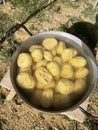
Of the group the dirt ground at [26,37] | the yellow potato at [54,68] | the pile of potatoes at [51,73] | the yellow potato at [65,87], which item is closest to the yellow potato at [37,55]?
the pile of potatoes at [51,73]

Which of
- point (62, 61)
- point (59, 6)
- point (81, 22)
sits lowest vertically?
point (81, 22)

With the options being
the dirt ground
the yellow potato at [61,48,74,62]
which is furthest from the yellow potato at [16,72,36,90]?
the dirt ground

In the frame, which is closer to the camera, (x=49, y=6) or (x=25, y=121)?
(x=25, y=121)

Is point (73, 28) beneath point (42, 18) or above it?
beneath

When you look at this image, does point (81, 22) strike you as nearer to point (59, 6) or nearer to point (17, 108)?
point (59, 6)

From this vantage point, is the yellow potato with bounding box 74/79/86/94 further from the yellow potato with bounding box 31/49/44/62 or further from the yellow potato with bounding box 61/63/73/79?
the yellow potato with bounding box 31/49/44/62

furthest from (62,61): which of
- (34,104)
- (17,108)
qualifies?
(17,108)
